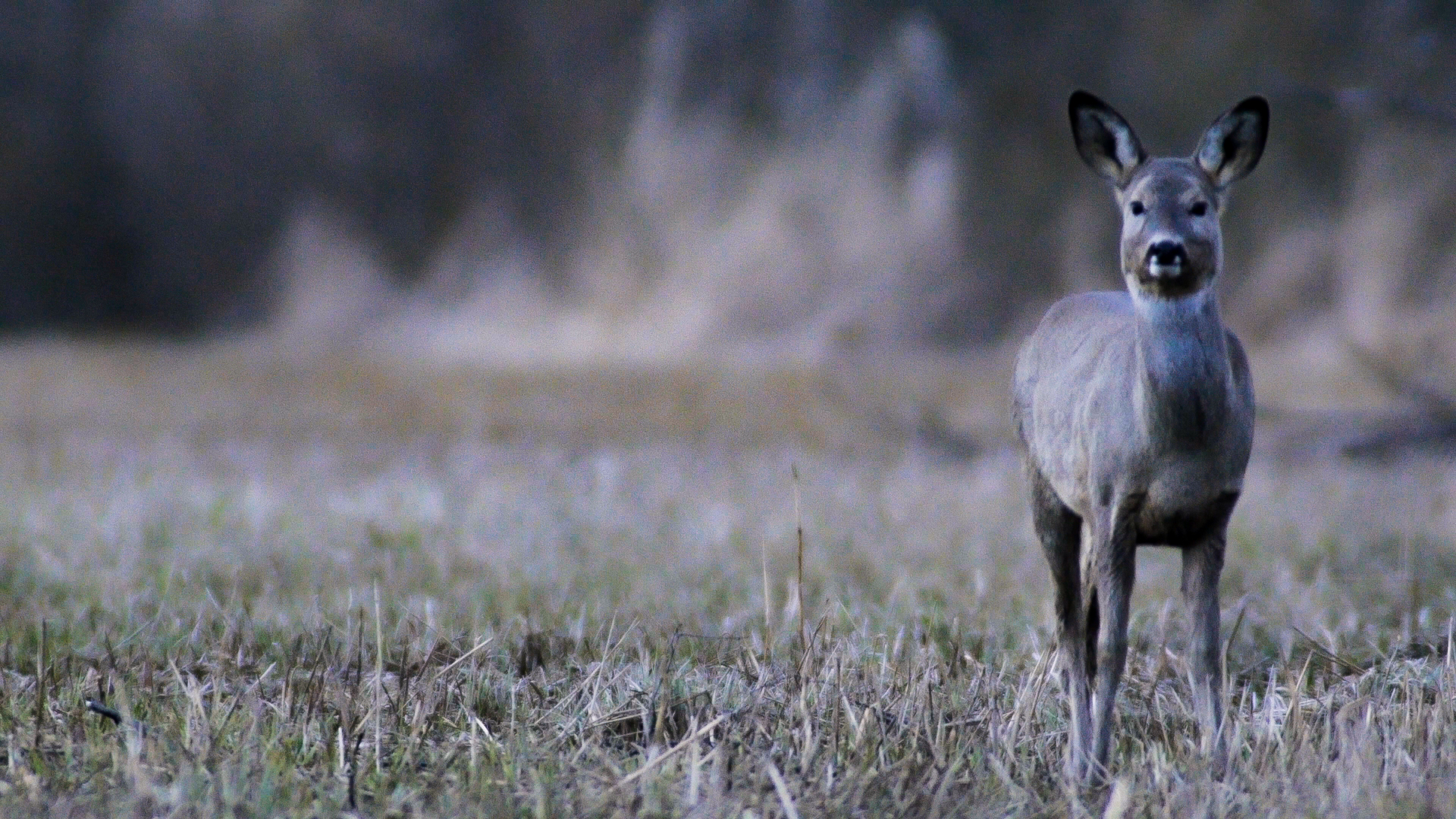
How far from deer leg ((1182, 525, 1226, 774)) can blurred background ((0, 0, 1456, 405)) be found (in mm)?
6392

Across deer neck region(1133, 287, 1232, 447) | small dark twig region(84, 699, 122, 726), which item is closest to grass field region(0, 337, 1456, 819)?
small dark twig region(84, 699, 122, 726)

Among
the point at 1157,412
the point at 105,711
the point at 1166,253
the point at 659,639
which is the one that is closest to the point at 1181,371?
the point at 1157,412

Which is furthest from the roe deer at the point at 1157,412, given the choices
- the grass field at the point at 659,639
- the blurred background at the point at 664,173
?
the blurred background at the point at 664,173

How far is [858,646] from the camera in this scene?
3330 millimetres

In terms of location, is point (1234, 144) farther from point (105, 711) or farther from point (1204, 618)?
point (105, 711)

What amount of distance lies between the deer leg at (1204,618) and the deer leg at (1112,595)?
113 millimetres

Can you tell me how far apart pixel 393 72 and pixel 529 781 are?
344 inches

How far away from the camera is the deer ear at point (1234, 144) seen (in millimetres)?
2697

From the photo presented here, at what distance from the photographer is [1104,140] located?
2811 millimetres

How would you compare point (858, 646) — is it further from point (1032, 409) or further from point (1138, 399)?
point (1138, 399)

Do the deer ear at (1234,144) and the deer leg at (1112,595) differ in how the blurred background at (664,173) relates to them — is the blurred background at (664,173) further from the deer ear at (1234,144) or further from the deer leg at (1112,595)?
the deer leg at (1112,595)

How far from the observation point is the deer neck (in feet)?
8.38

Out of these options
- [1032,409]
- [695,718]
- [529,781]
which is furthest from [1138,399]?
[529,781]

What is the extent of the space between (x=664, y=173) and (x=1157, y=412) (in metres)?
7.96
